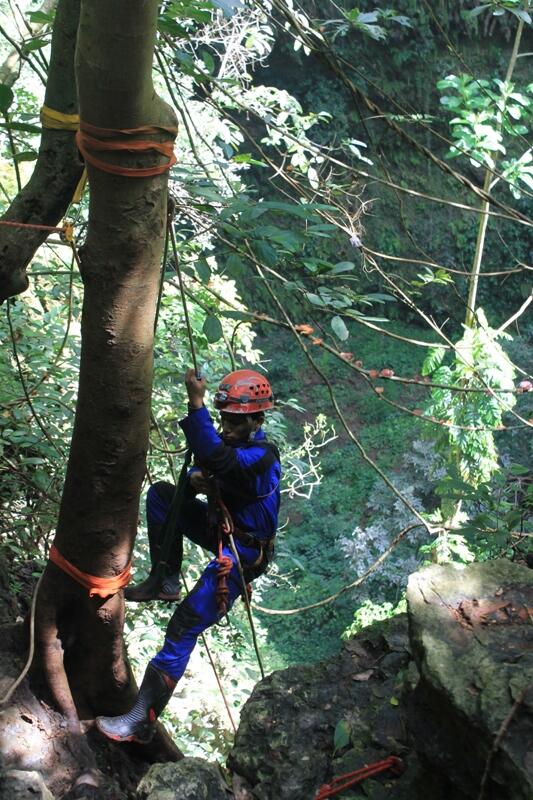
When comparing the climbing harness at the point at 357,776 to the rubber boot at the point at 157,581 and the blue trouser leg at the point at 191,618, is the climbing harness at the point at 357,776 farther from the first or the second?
the rubber boot at the point at 157,581

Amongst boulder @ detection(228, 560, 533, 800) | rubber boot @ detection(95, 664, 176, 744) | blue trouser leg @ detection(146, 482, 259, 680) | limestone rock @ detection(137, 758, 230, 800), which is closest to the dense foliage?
blue trouser leg @ detection(146, 482, 259, 680)

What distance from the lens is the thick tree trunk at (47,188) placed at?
2387mm

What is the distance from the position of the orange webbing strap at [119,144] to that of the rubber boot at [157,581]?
149cm

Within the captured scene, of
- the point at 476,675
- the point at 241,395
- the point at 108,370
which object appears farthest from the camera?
the point at 241,395

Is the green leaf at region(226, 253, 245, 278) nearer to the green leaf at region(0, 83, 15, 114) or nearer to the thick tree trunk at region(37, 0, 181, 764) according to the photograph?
the thick tree trunk at region(37, 0, 181, 764)

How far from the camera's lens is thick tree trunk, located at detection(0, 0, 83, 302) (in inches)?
94.0

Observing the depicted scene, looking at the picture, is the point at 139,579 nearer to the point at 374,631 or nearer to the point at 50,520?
the point at 50,520

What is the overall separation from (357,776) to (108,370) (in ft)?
4.69

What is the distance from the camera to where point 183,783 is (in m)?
2.08

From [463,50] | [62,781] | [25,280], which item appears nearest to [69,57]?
[25,280]

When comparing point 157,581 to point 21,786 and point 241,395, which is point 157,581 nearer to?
point 241,395

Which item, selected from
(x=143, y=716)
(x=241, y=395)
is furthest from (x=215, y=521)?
(x=143, y=716)

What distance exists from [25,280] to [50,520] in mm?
1650

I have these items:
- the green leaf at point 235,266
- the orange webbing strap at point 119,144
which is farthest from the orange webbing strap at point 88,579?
the orange webbing strap at point 119,144
